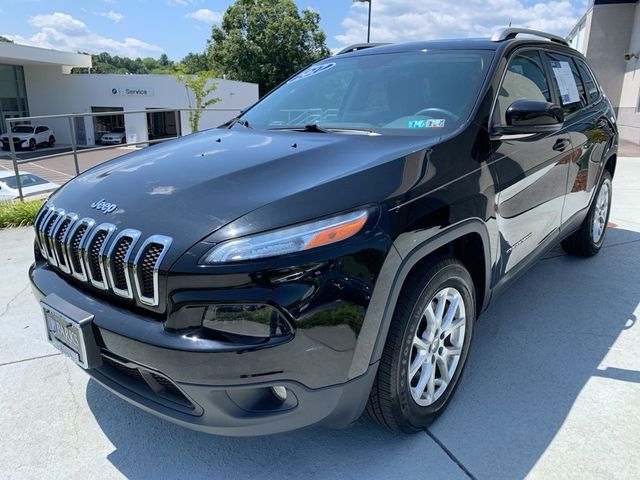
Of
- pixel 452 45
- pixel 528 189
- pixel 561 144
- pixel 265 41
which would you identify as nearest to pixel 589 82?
pixel 561 144

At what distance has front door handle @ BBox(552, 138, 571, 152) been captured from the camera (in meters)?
3.19

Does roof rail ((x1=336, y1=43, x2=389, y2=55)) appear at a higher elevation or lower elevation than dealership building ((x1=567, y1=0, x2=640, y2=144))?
lower

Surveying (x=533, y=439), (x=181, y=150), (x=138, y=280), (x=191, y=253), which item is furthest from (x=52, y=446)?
(x=533, y=439)

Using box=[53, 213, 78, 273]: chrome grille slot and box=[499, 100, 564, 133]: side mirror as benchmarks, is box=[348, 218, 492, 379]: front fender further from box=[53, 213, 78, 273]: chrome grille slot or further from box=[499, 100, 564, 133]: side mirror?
box=[53, 213, 78, 273]: chrome grille slot

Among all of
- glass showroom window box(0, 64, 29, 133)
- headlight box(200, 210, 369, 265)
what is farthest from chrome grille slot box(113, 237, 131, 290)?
glass showroom window box(0, 64, 29, 133)

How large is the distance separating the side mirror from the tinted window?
69 mm

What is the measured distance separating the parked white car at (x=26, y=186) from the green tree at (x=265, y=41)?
127 feet

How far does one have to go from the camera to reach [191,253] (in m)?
1.71

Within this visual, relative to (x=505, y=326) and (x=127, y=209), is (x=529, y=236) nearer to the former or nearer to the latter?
(x=505, y=326)

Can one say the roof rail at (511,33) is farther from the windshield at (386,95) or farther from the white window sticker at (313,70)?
the white window sticker at (313,70)

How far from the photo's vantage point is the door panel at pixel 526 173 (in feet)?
8.57

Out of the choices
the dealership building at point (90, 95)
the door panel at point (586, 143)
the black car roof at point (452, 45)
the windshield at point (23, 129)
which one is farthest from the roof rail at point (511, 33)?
the windshield at point (23, 129)

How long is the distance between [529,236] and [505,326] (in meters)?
0.66

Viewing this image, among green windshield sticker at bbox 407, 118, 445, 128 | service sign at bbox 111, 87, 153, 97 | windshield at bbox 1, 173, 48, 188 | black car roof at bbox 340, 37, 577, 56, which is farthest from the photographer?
service sign at bbox 111, 87, 153, 97
